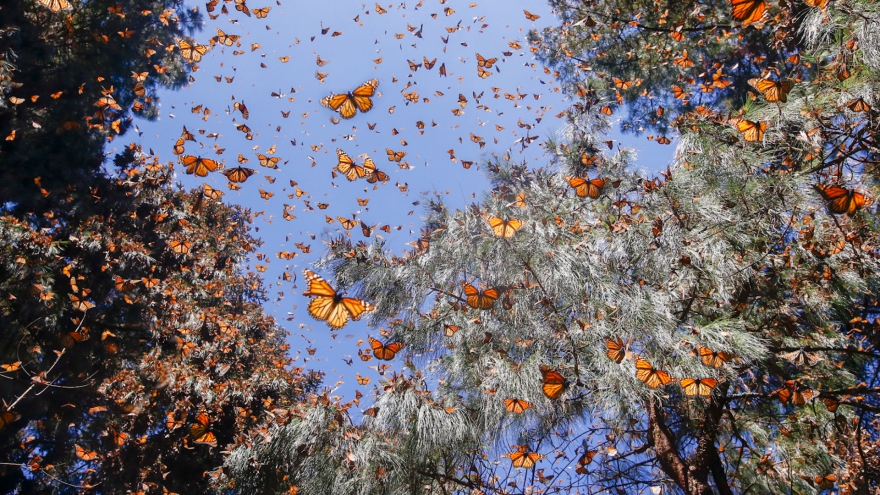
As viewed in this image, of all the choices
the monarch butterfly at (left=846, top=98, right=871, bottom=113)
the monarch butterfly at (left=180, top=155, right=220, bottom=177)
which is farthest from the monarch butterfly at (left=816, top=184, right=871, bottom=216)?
the monarch butterfly at (left=180, top=155, right=220, bottom=177)

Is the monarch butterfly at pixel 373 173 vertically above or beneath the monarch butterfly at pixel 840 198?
above

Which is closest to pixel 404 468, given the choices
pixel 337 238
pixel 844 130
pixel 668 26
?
pixel 337 238

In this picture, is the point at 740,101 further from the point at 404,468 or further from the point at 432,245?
the point at 404,468

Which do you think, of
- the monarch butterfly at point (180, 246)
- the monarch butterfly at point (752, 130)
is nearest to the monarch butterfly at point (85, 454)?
the monarch butterfly at point (180, 246)

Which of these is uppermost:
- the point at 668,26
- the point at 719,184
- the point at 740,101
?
the point at 668,26

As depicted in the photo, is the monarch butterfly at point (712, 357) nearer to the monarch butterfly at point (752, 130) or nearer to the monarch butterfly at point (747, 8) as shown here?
the monarch butterfly at point (752, 130)
